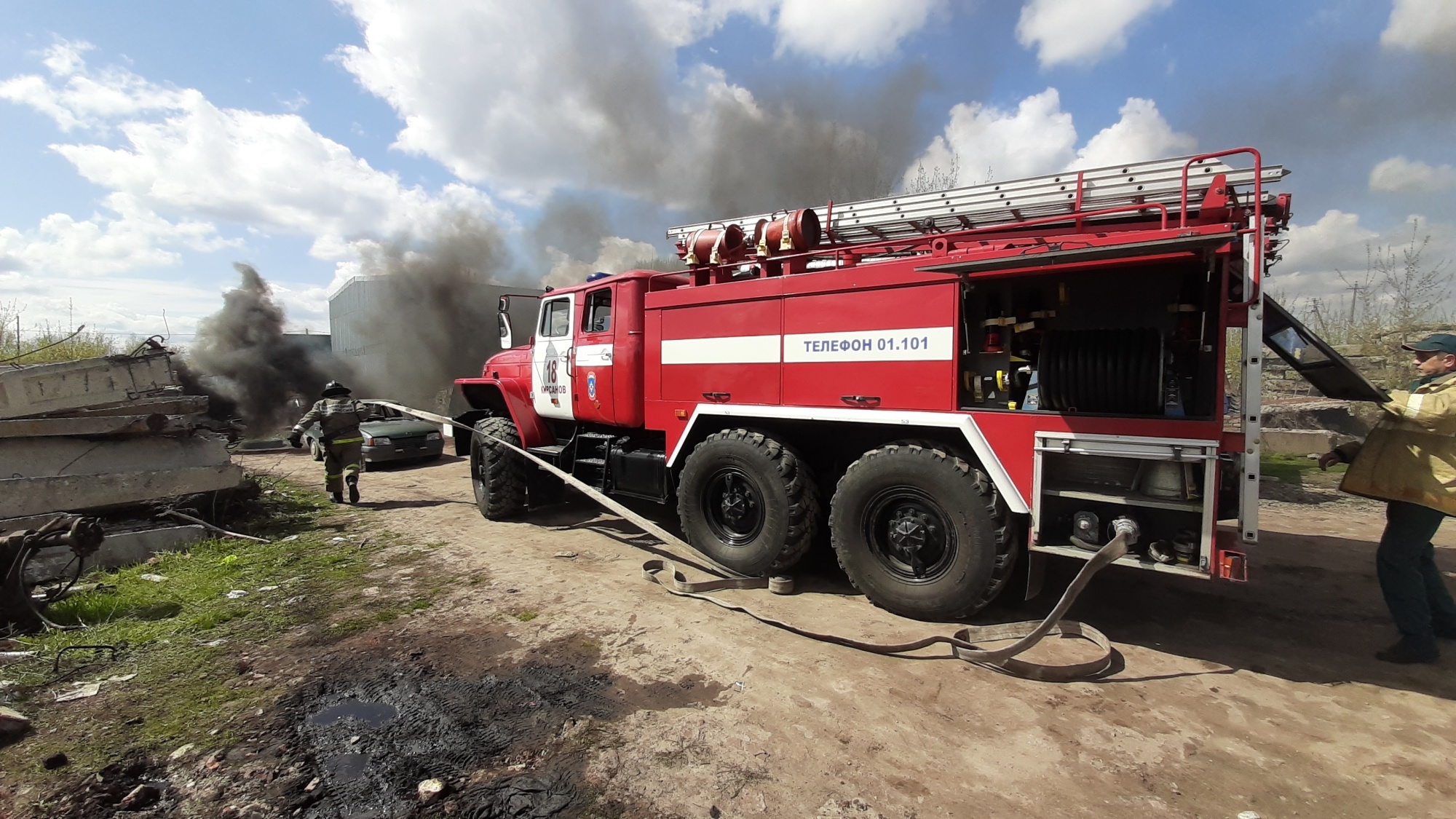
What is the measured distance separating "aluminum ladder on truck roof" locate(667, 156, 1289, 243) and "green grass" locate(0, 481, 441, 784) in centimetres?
439

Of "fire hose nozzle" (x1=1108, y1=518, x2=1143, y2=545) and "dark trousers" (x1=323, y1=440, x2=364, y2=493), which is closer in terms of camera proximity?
"fire hose nozzle" (x1=1108, y1=518, x2=1143, y2=545)

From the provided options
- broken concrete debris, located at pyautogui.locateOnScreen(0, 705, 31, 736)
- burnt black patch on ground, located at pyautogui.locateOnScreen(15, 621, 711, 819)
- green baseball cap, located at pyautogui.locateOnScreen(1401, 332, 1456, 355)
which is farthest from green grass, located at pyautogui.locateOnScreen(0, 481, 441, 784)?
green baseball cap, located at pyautogui.locateOnScreen(1401, 332, 1456, 355)

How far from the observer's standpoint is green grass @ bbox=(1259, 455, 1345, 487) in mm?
8304

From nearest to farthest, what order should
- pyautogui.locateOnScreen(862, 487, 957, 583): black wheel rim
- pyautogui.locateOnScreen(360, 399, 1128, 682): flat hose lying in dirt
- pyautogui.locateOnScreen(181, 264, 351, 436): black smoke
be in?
pyautogui.locateOnScreen(360, 399, 1128, 682): flat hose lying in dirt, pyautogui.locateOnScreen(862, 487, 957, 583): black wheel rim, pyautogui.locateOnScreen(181, 264, 351, 436): black smoke

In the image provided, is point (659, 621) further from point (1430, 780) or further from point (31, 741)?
point (1430, 780)

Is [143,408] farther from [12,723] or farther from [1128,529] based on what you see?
[1128,529]

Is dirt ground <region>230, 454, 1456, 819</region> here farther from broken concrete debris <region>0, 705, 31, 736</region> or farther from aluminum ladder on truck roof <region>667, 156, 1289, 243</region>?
aluminum ladder on truck roof <region>667, 156, 1289, 243</region>

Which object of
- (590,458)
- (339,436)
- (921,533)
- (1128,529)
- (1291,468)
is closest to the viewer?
(1128,529)

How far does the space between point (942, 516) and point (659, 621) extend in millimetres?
1946

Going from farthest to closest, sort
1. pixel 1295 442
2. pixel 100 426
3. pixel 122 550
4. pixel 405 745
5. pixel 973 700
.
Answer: pixel 1295 442
pixel 100 426
pixel 122 550
pixel 973 700
pixel 405 745

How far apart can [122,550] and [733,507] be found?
200 inches

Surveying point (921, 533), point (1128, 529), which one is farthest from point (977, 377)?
point (1128, 529)

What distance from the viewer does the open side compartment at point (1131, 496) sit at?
3.27m

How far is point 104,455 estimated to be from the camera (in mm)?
5672
